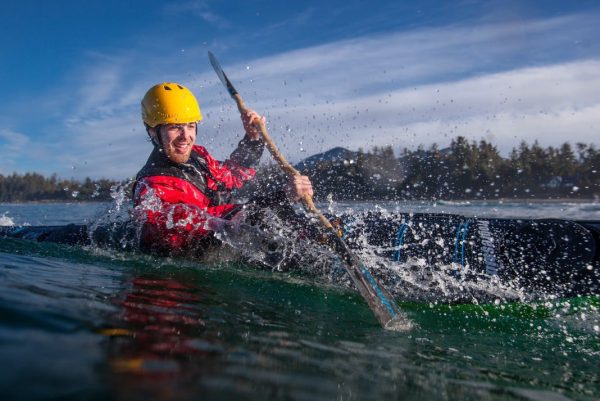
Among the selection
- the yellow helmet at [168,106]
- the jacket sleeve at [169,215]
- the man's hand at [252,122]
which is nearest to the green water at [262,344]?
the jacket sleeve at [169,215]

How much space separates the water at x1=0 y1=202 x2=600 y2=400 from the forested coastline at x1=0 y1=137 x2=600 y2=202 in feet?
12.7

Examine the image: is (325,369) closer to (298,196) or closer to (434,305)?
(434,305)

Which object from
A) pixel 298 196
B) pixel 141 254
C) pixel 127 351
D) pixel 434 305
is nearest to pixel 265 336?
pixel 127 351

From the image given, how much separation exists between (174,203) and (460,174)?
26.9 m

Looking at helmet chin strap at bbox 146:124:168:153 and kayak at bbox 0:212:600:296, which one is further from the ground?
helmet chin strap at bbox 146:124:168:153

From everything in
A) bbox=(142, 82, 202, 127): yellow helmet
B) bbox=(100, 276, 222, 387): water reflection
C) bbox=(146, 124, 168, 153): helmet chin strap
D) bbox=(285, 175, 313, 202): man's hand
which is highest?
bbox=(142, 82, 202, 127): yellow helmet

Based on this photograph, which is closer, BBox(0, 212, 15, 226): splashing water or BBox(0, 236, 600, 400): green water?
BBox(0, 236, 600, 400): green water

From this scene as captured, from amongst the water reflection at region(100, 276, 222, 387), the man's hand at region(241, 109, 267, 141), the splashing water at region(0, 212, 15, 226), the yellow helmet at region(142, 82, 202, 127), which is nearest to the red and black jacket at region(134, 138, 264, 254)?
the yellow helmet at region(142, 82, 202, 127)

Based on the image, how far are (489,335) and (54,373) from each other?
2.48 meters

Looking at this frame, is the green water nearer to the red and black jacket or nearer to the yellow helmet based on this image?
the red and black jacket

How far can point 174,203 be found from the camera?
4898 millimetres

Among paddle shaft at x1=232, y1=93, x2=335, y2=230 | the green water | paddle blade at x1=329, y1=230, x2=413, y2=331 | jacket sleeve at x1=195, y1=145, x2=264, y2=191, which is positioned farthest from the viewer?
jacket sleeve at x1=195, y1=145, x2=264, y2=191

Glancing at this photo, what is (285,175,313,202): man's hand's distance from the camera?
15.2 feet

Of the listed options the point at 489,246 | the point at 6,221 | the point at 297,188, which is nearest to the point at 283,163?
the point at 297,188
